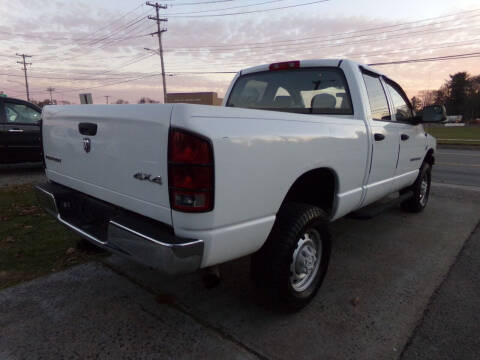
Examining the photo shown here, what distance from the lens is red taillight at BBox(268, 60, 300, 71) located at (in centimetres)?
353

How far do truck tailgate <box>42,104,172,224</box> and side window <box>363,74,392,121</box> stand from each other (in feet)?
7.66

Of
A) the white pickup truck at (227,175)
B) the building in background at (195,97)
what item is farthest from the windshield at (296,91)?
the building in background at (195,97)

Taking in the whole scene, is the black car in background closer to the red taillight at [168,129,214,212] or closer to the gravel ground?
the gravel ground

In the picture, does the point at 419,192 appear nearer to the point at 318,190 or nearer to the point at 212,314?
the point at 318,190

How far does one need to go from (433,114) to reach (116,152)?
12.9 feet

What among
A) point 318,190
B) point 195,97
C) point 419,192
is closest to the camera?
point 318,190

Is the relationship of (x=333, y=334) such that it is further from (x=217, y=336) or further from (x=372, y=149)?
(x=372, y=149)

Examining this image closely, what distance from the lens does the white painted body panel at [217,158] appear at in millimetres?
1725

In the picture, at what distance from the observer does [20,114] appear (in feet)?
24.9

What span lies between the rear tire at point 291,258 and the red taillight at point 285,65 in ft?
5.89

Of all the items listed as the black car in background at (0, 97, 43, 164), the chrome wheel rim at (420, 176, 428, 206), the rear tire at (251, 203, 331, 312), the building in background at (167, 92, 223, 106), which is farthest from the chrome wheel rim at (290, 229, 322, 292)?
the building in background at (167, 92, 223, 106)

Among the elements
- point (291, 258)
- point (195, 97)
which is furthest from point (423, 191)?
point (195, 97)

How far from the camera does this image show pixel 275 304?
234 centimetres

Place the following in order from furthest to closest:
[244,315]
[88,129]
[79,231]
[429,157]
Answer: [429,157], [244,315], [79,231], [88,129]
